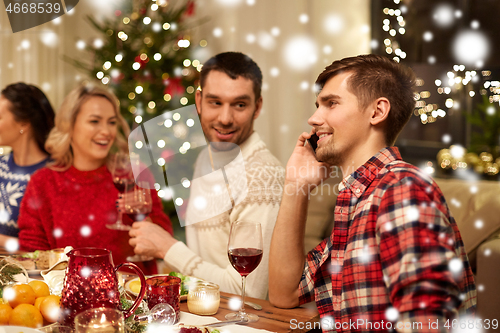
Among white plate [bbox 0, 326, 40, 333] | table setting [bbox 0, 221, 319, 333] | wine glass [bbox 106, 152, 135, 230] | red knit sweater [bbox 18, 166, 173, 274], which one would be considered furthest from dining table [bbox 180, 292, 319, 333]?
red knit sweater [bbox 18, 166, 173, 274]

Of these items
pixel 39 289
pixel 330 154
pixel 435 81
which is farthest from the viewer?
pixel 435 81

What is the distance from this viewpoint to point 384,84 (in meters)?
1.12

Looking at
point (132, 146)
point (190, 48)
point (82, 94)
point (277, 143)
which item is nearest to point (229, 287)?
point (82, 94)

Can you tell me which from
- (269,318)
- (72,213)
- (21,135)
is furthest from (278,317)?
(21,135)

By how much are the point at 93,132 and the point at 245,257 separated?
135 cm

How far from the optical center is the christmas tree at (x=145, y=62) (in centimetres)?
314

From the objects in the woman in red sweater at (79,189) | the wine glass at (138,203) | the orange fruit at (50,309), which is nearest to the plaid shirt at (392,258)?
the orange fruit at (50,309)

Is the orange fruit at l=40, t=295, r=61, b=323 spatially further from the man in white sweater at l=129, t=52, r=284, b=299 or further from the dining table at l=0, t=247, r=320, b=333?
the man in white sweater at l=129, t=52, r=284, b=299

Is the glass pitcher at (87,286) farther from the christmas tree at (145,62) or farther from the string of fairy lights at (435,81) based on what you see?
the christmas tree at (145,62)

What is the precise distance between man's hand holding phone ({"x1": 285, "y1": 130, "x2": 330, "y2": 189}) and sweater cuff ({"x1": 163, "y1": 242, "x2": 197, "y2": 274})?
43 cm

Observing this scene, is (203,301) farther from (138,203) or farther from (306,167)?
(138,203)

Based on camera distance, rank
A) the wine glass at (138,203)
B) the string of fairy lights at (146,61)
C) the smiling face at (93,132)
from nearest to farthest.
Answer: the wine glass at (138,203) < the smiling face at (93,132) < the string of fairy lights at (146,61)

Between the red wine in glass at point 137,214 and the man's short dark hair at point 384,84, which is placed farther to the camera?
the red wine in glass at point 137,214

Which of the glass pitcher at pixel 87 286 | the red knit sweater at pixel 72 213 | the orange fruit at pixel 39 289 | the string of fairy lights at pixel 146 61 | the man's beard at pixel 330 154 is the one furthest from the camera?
the string of fairy lights at pixel 146 61
